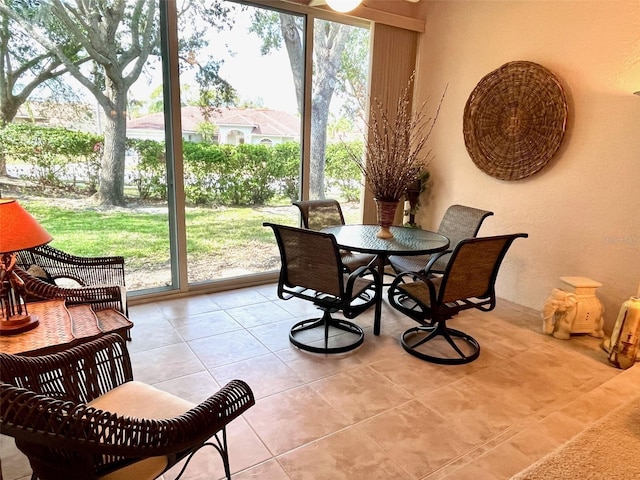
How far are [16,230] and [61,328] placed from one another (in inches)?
19.2

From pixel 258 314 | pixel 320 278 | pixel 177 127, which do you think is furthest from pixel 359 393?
pixel 177 127

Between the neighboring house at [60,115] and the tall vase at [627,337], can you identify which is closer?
the tall vase at [627,337]

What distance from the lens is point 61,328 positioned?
6.26 ft

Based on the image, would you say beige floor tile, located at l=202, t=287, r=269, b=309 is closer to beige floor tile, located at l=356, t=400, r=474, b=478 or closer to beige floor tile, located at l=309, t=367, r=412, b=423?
beige floor tile, located at l=309, t=367, r=412, b=423

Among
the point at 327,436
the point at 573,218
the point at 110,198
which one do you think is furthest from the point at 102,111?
the point at 573,218

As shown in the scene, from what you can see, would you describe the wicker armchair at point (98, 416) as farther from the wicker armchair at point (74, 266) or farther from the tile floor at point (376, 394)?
the wicker armchair at point (74, 266)

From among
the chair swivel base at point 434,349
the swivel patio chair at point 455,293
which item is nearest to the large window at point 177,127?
the chair swivel base at point 434,349

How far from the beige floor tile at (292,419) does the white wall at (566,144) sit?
258cm

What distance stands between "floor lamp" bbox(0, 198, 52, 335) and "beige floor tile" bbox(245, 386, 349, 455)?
119 cm

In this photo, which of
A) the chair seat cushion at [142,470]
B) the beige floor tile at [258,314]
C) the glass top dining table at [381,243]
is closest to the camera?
the chair seat cushion at [142,470]

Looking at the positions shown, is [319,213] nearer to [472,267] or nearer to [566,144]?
[472,267]

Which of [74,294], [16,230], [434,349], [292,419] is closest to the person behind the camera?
[16,230]

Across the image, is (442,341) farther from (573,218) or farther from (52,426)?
(52,426)

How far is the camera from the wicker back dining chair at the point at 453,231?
349 cm
